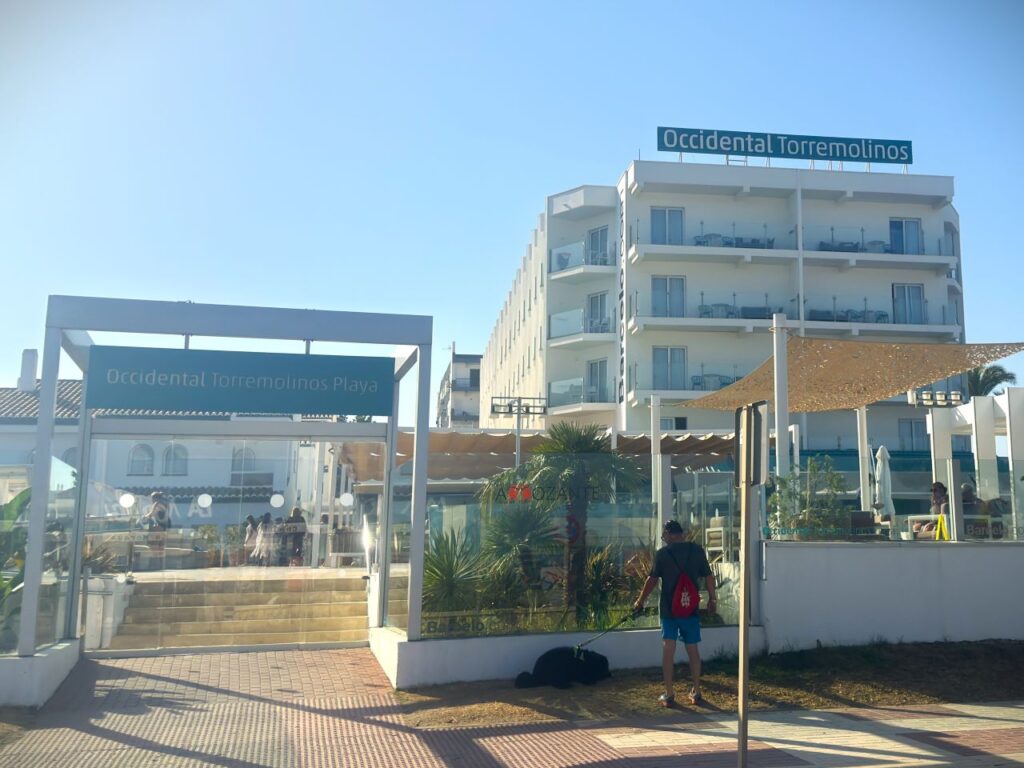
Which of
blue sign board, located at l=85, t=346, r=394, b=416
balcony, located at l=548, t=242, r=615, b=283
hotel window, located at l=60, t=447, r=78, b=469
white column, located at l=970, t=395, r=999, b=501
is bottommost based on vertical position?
hotel window, located at l=60, t=447, r=78, b=469

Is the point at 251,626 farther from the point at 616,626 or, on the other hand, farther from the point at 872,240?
the point at 872,240

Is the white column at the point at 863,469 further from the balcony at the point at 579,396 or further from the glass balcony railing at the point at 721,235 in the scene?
the balcony at the point at 579,396

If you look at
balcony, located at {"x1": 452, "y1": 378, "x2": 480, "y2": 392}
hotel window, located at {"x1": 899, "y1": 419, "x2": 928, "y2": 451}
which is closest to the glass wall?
hotel window, located at {"x1": 899, "y1": 419, "x2": 928, "y2": 451}

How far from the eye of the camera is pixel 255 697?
9.83 meters

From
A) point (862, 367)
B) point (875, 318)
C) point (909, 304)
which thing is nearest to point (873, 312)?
point (875, 318)

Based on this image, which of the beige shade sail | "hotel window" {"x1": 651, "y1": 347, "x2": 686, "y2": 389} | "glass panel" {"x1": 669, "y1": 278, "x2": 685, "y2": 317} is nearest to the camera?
the beige shade sail

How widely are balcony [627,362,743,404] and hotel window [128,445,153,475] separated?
3082cm

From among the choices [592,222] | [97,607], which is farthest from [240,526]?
[592,222]

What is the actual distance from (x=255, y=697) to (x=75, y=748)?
2.08m

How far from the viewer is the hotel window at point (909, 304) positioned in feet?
143

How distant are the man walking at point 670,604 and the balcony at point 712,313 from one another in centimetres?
3199

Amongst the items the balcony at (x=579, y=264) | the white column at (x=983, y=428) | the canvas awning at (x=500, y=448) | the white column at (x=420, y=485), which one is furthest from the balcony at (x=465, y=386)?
the white column at (x=420, y=485)

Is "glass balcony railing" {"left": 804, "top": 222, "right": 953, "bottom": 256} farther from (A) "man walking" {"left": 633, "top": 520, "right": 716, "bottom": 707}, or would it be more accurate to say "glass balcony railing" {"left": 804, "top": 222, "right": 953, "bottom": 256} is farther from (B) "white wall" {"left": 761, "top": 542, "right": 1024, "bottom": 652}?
(A) "man walking" {"left": 633, "top": 520, "right": 716, "bottom": 707}

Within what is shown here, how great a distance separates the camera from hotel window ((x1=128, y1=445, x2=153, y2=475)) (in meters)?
11.5
